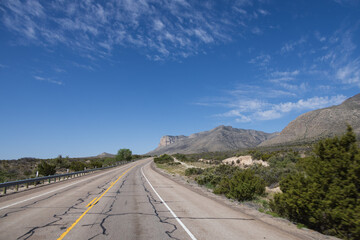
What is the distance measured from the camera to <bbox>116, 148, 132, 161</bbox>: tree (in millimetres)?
110088

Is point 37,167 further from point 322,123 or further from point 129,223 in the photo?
point 322,123

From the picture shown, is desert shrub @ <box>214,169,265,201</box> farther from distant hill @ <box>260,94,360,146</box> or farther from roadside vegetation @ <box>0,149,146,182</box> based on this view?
distant hill @ <box>260,94,360,146</box>

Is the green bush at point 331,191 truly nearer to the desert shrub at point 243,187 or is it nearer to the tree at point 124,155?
the desert shrub at point 243,187

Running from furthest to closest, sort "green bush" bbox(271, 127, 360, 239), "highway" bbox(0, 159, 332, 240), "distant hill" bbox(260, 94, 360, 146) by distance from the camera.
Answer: "distant hill" bbox(260, 94, 360, 146) → "highway" bbox(0, 159, 332, 240) → "green bush" bbox(271, 127, 360, 239)

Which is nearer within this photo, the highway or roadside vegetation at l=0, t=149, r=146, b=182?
the highway

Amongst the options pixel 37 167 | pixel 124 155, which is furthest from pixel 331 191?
pixel 124 155

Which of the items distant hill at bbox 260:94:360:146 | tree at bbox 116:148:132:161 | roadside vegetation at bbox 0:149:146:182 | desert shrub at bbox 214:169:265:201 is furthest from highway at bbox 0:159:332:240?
tree at bbox 116:148:132:161

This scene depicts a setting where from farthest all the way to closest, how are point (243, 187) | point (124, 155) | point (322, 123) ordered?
point (124, 155) < point (322, 123) < point (243, 187)

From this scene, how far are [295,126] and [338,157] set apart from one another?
307ft

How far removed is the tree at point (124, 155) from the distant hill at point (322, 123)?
68.9m

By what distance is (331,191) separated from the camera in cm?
645

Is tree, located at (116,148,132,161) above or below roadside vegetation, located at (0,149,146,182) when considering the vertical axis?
above

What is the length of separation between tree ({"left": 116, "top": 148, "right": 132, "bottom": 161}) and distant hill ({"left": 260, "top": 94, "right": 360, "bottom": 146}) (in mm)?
68931

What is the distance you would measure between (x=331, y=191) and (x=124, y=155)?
11373cm
